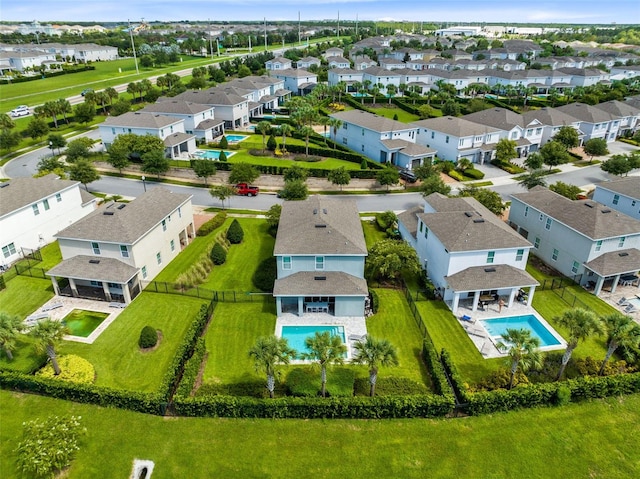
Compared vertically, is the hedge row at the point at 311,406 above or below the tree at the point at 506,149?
below

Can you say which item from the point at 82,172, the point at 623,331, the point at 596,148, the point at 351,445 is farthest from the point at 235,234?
the point at 596,148

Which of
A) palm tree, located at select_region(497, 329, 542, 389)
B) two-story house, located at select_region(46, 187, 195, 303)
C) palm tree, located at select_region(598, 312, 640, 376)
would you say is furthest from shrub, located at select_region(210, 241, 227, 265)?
palm tree, located at select_region(598, 312, 640, 376)

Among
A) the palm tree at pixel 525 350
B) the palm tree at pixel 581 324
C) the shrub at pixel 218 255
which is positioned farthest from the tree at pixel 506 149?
the palm tree at pixel 525 350

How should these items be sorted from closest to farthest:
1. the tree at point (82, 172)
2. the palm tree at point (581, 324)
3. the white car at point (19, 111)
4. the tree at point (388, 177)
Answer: the palm tree at point (581, 324)
the tree at point (82, 172)
the tree at point (388, 177)
the white car at point (19, 111)

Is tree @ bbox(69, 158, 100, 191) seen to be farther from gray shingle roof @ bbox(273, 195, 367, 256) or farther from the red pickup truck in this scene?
gray shingle roof @ bbox(273, 195, 367, 256)

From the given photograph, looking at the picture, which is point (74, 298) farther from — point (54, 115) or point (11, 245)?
point (54, 115)

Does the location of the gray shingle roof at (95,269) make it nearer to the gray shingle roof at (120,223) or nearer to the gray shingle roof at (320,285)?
the gray shingle roof at (120,223)
